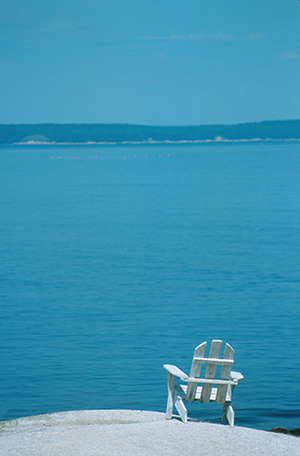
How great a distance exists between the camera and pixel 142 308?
14781 millimetres

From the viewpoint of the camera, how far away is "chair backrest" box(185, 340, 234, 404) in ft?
20.0

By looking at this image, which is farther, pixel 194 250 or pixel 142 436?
pixel 194 250

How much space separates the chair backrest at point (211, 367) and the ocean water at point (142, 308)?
1.51 meters

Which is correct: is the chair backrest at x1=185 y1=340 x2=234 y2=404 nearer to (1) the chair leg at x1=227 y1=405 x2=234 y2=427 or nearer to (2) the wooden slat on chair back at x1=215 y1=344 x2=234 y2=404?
(2) the wooden slat on chair back at x1=215 y1=344 x2=234 y2=404

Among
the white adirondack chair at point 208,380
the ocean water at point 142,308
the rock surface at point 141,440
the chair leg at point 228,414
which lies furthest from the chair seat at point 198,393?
the ocean water at point 142,308

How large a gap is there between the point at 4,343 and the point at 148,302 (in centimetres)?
447

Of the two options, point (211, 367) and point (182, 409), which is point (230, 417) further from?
point (211, 367)

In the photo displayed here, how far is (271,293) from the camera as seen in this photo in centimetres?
1655

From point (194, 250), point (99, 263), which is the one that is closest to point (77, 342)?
point (99, 263)

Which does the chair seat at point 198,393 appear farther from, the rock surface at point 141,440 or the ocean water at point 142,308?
the ocean water at point 142,308

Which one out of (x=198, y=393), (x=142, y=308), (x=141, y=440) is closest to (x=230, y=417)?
(x=198, y=393)

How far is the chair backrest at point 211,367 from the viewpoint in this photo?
20.0ft

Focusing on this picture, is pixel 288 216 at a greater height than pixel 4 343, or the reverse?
pixel 288 216

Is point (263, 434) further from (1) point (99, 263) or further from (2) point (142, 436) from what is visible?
(1) point (99, 263)
